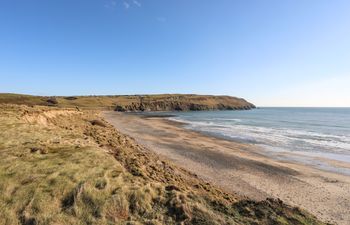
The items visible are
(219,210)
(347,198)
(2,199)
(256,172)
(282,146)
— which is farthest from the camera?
(282,146)

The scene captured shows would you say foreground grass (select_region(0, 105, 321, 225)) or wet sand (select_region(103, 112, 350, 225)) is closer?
foreground grass (select_region(0, 105, 321, 225))

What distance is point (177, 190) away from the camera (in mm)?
12195

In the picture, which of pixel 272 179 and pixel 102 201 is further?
pixel 272 179

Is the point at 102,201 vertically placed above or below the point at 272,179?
above

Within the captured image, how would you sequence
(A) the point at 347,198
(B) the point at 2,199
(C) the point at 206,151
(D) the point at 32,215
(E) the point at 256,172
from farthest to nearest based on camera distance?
(C) the point at 206,151 → (E) the point at 256,172 → (A) the point at 347,198 → (B) the point at 2,199 → (D) the point at 32,215

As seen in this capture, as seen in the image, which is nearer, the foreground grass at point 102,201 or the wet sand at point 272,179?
the foreground grass at point 102,201

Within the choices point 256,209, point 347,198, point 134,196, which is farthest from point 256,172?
point 134,196

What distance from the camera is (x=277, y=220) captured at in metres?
10.3

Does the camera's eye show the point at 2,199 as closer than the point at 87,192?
Yes

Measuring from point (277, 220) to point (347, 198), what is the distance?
10543 mm

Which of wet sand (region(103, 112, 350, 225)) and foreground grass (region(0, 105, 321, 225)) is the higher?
foreground grass (region(0, 105, 321, 225))

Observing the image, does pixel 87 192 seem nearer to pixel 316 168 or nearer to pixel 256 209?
pixel 256 209

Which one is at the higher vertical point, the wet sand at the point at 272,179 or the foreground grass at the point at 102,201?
the foreground grass at the point at 102,201

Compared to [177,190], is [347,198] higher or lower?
lower
